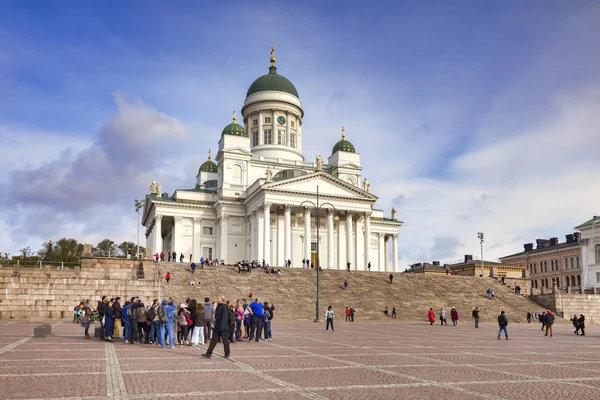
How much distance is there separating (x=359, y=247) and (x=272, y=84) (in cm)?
2927

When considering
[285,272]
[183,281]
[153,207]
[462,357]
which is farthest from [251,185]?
[462,357]

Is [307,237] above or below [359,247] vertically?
above

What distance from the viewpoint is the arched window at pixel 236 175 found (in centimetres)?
7443

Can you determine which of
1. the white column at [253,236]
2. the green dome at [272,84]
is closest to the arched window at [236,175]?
the white column at [253,236]

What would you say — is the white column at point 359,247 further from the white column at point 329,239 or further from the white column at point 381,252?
the white column at point 381,252

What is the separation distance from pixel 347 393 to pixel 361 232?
6240 cm

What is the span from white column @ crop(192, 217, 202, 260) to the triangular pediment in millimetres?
12294

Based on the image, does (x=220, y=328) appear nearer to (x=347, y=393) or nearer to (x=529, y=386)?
(x=347, y=393)

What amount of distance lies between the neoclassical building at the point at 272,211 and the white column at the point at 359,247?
12cm

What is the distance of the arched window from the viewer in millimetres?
74431

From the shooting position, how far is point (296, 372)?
44.2 feet

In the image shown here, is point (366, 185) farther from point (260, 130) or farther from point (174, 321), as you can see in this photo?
point (174, 321)

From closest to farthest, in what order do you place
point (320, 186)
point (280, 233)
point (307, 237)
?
point (307, 237) → point (320, 186) → point (280, 233)

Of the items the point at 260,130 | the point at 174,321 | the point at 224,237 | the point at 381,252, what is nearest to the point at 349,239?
the point at 381,252
